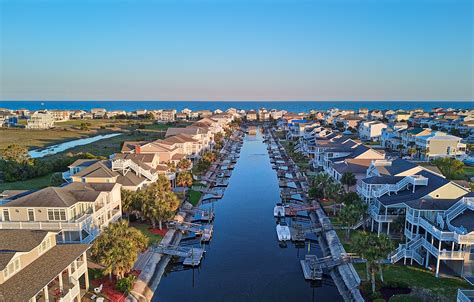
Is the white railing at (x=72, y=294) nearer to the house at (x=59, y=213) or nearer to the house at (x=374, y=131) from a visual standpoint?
the house at (x=59, y=213)

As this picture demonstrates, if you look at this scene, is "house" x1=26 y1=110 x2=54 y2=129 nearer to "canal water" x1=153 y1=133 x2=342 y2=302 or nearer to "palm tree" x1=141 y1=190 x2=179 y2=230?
"canal water" x1=153 y1=133 x2=342 y2=302

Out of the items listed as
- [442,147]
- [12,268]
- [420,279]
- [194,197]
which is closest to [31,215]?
[12,268]

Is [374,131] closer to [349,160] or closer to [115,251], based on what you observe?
[349,160]

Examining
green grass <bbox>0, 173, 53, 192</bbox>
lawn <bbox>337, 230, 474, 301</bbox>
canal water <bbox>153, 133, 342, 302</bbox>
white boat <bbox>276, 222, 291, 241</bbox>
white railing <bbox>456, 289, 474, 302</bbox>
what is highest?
white railing <bbox>456, 289, 474, 302</bbox>

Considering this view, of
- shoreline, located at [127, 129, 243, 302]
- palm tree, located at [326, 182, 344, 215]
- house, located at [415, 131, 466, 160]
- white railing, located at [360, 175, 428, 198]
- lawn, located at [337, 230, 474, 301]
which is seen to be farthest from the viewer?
house, located at [415, 131, 466, 160]

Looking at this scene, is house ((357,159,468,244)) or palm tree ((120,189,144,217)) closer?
house ((357,159,468,244))

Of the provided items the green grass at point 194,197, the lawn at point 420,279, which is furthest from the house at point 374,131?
the lawn at point 420,279

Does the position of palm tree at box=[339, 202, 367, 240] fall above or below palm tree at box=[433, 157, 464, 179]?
below

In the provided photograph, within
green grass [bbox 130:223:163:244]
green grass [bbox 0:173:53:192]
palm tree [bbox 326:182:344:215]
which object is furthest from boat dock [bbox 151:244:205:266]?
green grass [bbox 0:173:53:192]
